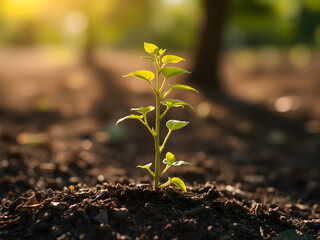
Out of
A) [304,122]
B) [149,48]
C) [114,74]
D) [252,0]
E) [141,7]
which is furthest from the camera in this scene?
Result: [141,7]

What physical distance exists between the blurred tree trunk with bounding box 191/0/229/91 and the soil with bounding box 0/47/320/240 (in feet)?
2.28

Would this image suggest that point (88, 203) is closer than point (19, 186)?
Yes

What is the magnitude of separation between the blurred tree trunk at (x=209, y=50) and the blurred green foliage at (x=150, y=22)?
34 cm

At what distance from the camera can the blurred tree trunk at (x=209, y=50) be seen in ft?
23.0

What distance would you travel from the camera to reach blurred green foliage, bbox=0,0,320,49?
33.6ft

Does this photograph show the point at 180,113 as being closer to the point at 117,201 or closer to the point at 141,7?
the point at 117,201

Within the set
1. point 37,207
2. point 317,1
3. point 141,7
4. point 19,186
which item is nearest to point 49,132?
point 19,186

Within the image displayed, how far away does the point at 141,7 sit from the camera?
12.5m

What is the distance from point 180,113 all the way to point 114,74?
3727 millimetres

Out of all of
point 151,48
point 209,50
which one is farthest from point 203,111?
point 151,48

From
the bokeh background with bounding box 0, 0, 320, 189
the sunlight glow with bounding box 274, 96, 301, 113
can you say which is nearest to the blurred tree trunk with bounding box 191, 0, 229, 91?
the bokeh background with bounding box 0, 0, 320, 189

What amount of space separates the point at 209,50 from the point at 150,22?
61.7 feet

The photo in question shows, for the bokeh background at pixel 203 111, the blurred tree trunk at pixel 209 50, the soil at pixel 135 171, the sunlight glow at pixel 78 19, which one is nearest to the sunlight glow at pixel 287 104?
the bokeh background at pixel 203 111

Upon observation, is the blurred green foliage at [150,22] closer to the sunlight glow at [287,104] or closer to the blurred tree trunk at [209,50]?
the blurred tree trunk at [209,50]
